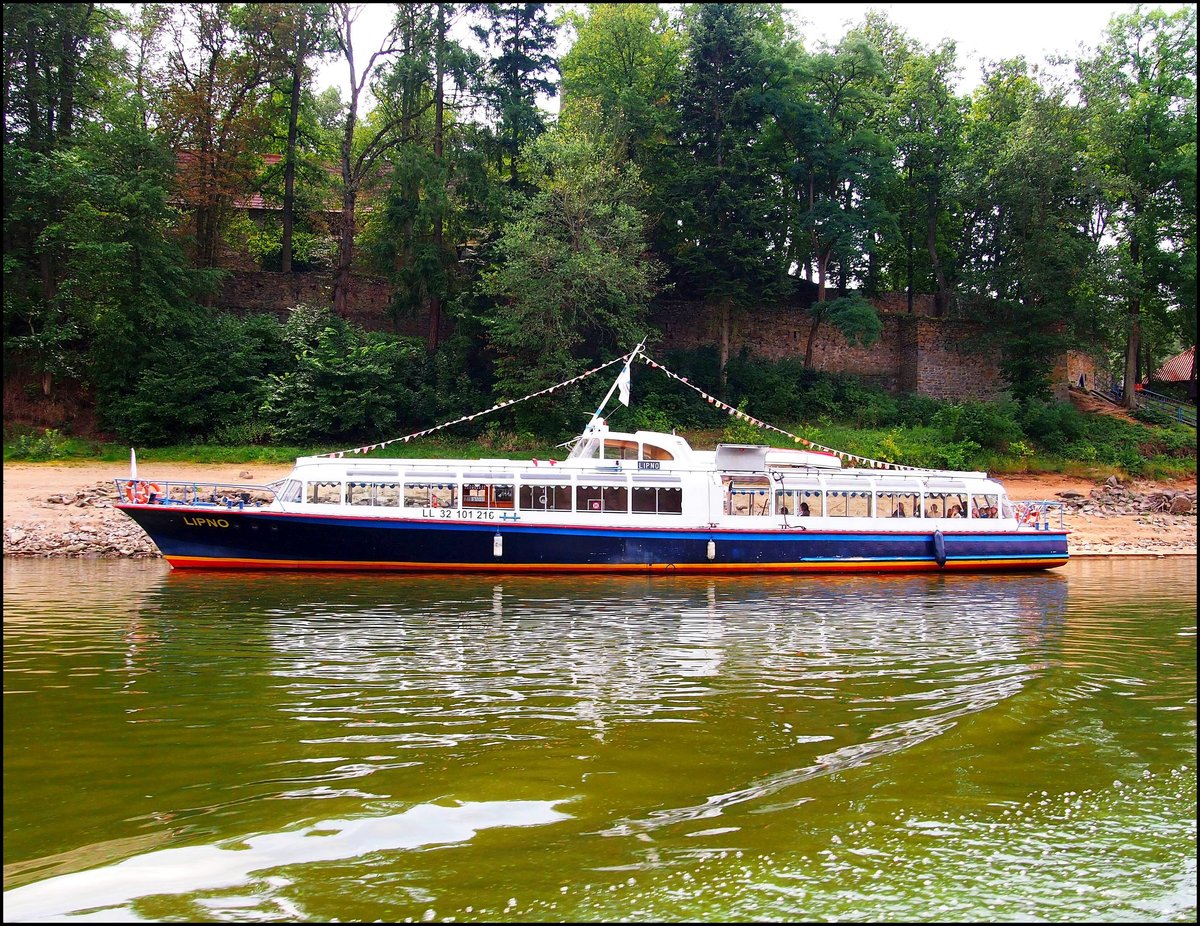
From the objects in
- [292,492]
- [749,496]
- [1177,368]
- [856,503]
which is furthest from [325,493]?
[1177,368]

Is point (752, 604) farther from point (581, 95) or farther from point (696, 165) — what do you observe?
point (581, 95)

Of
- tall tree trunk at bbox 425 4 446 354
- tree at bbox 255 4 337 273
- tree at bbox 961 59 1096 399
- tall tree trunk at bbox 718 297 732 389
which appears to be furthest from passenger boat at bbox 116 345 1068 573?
tree at bbox 255 4 337 273

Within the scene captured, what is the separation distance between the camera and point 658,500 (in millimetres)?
21906

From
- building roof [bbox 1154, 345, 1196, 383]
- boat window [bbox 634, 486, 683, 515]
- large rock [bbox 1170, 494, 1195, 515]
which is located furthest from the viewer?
building roof [bbox 1154, 345, 1196, 383]

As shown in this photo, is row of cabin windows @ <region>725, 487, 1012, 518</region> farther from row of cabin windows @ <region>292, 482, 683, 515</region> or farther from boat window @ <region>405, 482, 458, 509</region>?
boat window @ <region>405, 482, 458, 509</region>

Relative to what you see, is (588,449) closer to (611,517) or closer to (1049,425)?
(611,517)

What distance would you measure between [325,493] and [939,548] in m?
15.5

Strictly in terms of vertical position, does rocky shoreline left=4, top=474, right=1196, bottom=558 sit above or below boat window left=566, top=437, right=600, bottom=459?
below

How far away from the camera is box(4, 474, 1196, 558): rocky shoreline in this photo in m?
21.4

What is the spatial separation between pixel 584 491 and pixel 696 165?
22.8m

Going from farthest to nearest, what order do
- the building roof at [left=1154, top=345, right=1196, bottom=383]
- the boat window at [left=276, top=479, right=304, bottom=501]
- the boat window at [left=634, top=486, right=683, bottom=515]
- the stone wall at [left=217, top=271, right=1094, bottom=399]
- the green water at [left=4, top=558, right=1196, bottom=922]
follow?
1. the building roof at [left=1154, top=345, right=1196, bottom=383]
2. the stone wall at [left=217, top=271, right=1094, bottom=399]
3. the boat window at [left=634, top=486, right=683, bottom=515]
4. the boat window at [left=276, top=479, right=304, bottom=501]
5. the green water at [left=4, top=558, right=1196, bottom=922]

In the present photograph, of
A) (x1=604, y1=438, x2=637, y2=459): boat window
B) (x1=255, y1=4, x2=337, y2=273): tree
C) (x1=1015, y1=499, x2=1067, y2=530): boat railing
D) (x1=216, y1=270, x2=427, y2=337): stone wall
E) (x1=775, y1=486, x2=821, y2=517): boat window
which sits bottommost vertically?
(x1=1015, y1=499, x2=1067, y2=530): boat railing

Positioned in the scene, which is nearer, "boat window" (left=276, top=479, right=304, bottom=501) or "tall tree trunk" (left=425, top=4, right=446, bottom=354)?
"boat window" (left=276, top=479, right=304, bottom=501)

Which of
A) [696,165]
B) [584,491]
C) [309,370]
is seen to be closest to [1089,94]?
[696,165]
